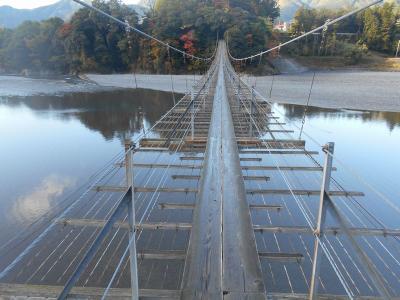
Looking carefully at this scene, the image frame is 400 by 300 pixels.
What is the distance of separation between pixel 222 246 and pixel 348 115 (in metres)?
11.2

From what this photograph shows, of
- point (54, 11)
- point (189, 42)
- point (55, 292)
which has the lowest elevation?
point (55, 292)

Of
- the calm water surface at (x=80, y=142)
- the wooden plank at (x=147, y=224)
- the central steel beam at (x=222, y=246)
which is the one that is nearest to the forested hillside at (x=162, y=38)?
the calm water surface at (x=80, y=142)

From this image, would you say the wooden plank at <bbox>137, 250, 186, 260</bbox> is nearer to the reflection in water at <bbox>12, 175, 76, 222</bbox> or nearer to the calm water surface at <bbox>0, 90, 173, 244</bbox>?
the calm water surface at <bbox>0, 90, 173, 244</bbox>

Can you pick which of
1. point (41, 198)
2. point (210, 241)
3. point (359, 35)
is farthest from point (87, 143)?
point (359, 35)

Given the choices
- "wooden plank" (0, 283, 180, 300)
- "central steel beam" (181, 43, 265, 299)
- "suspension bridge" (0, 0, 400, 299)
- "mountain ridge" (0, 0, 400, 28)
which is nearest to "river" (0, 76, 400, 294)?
"suspension bridge" (0, 0, 400, 299)

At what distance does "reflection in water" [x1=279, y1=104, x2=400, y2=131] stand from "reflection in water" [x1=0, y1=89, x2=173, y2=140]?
17.4ft

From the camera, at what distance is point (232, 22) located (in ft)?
91.5

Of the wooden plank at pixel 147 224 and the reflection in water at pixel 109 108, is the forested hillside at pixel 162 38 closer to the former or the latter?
the reflection in water at pixel 109 108

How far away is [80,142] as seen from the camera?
891 cm

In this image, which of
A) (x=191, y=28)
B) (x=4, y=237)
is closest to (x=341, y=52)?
(x=191, y=28)

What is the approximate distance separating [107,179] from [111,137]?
13.6 feet

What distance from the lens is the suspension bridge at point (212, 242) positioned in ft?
5.24

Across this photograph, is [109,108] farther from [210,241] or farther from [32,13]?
[32,13]

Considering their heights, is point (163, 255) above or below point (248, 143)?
below
